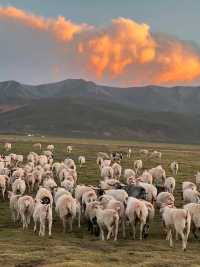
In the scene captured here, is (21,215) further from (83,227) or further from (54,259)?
(54,259)

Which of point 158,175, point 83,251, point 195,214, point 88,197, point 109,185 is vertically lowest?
point 83,251

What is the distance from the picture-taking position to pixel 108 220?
19203 millimetres

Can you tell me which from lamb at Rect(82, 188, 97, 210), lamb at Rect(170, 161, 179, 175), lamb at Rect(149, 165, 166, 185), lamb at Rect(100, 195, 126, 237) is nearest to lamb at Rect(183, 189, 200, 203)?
lamb at Rect(82, 188, 97, 210)

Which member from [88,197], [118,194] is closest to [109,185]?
[118,194]

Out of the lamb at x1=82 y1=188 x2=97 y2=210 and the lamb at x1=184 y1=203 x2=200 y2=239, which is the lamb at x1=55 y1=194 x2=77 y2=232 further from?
the lamb at x1=184 y1=203 x2=200 y2=239

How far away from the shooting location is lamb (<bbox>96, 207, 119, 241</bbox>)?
63.0ft

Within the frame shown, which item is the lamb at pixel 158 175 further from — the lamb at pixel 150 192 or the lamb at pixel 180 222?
the lamb at pixel 180 222

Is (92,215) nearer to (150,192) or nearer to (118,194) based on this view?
(118,194)

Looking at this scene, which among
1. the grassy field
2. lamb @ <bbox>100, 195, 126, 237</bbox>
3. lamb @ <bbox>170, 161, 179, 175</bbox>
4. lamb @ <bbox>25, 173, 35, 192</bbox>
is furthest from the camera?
lamb @ <bbox>170, 161, 179, 175</bbox>

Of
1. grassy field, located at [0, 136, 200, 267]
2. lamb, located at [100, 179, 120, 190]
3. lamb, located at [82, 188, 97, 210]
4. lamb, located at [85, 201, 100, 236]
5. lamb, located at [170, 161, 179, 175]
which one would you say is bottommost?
grassy field, located at [0, 136, 200, 267]

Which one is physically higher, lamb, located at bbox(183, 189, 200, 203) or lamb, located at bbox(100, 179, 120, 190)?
lamb, located at bbox(100, 179, 120, 190)

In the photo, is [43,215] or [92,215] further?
[92,215]

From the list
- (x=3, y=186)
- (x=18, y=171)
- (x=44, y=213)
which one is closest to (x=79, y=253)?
(x=44, y=213)

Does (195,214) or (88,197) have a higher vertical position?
(88,197)
